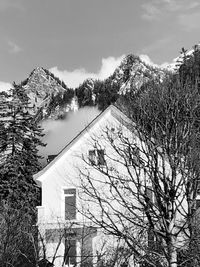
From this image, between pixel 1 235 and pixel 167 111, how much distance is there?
11.5 m

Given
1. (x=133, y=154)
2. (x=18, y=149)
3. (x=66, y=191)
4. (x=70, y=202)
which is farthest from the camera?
(x=18, y=149)

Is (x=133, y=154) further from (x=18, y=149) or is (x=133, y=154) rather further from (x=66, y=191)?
(x=18, y=149)

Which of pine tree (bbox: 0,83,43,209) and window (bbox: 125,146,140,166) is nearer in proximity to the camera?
window (bbox: 125,146,140,166)

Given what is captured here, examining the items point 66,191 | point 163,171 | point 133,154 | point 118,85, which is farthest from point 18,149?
point 118,85

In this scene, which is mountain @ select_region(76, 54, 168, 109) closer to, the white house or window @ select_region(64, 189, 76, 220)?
the white house

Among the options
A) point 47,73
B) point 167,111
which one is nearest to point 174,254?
point 167,111

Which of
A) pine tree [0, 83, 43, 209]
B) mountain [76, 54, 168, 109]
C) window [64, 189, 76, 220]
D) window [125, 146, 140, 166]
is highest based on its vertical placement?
mountain [76, 54, 168, 109]

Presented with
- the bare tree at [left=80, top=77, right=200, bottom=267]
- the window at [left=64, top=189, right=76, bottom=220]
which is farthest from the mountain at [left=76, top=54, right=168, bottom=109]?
the window at [left=64, top=189, right=76, bottom=220]

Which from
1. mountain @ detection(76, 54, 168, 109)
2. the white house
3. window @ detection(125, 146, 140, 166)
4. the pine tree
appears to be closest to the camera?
window @ detection(125, 146, 140, 166)

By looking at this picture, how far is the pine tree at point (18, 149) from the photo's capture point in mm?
33688

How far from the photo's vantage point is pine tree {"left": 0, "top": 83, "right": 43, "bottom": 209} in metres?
33.7

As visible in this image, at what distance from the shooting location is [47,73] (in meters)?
173

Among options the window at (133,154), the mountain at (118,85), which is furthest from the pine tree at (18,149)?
the window at (133,154)

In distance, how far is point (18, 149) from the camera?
35.3 metres
